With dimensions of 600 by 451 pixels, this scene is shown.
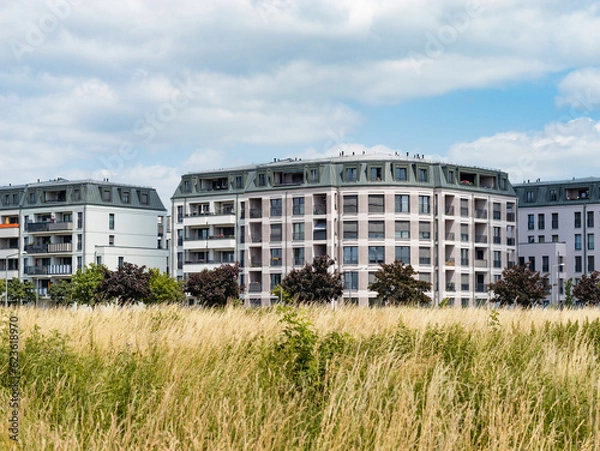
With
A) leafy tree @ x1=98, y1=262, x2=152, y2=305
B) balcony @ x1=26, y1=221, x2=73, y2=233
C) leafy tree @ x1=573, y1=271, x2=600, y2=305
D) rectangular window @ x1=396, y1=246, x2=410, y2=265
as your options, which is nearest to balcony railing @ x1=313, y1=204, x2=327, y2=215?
rectangular window @ x1=396, y1=246, x2=410, y2=265

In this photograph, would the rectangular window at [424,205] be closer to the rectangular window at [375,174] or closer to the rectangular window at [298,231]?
the rectangular window at [375,174]

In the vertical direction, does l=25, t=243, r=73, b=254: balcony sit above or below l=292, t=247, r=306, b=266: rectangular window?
above

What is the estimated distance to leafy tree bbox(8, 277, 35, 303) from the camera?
289ft

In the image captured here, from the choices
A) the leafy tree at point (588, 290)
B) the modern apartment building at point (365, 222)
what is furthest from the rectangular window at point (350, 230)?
the leafy tree at point (588, 290)

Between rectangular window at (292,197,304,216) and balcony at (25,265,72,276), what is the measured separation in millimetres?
25168

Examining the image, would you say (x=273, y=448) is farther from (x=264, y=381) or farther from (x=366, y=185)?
(x=366, y=185)

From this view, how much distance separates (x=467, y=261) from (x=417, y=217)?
22.1 feet

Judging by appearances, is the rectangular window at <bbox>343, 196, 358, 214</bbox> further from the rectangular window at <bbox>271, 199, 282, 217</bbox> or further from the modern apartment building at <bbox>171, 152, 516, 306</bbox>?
the rectangular window at <bbox>271, 199, 282, 217</bbox>

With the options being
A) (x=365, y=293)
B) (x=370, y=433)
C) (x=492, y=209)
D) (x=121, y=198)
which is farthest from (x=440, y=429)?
(x=121, y=198)

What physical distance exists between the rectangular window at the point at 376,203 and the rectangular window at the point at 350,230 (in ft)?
6.59

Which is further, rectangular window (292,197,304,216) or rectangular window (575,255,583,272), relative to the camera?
rectangular window (575,255,583,272)

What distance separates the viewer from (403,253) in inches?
3334

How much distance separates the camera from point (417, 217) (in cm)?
8556

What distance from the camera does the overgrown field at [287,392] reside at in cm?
977
